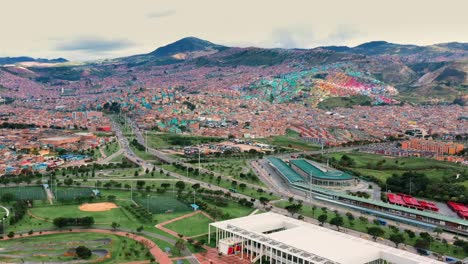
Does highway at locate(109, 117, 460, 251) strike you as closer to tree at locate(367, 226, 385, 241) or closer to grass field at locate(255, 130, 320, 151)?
tree at locate(367, 226, 385, 241)

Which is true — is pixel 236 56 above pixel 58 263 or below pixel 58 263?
above

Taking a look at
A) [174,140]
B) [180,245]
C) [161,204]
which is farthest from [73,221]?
[174,140]

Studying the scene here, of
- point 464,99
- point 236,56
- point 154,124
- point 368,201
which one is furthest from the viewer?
point 236,56

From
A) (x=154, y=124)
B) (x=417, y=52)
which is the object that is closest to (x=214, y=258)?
(x=154, y=124)

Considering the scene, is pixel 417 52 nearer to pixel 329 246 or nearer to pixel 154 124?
Result: pixel 154 124

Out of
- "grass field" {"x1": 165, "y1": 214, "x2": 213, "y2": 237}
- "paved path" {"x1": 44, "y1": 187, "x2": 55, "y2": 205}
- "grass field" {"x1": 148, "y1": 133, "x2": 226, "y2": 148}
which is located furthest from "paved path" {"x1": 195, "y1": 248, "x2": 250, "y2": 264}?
"grass field" {"x1": 148, "y1": 133, "x2": 226, "y2": 148}

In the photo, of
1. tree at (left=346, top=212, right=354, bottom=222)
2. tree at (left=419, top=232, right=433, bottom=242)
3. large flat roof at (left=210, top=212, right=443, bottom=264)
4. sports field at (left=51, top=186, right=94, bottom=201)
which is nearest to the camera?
large flat roof at (left=210, top=212, right=443, bottom=264)

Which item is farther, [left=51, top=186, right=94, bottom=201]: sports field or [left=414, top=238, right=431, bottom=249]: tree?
[left=51, top=186, right=94, bottom=201]: sports field
